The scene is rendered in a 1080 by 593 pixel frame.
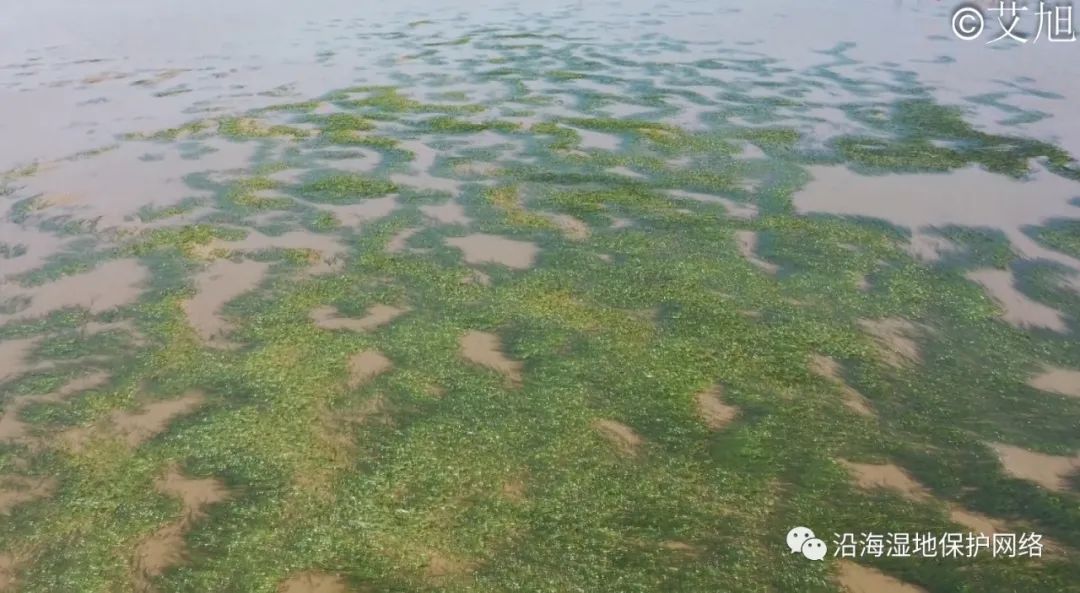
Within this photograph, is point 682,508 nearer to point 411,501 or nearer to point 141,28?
point 411,501

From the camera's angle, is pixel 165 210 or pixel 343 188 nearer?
pixel 165 210

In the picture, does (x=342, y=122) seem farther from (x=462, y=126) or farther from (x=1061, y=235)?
(x=1061, y=235)

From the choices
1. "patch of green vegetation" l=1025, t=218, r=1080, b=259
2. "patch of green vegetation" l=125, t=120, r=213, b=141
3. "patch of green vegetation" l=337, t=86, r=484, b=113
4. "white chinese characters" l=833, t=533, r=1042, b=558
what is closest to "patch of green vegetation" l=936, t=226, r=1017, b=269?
"patch of green vegetation" l=1025, t=218, r=1080, b=259

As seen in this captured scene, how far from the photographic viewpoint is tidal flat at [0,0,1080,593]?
164 inches

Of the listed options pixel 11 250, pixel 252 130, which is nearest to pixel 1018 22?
pixel 252 130

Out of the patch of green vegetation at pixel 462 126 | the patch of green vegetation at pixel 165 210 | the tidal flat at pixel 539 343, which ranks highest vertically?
the patch of green vegetation at pixel 462 126

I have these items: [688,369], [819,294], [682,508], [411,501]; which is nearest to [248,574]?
[411,501]

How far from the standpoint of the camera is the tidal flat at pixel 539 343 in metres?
4.16

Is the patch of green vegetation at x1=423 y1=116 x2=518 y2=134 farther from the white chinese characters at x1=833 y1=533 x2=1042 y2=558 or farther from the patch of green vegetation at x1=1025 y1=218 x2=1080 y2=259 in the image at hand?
the white chinese characters at x1=833 y1=533 x2=1042 y2=558

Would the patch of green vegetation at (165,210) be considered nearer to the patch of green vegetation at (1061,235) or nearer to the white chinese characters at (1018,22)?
the patch of green vegetation at (1061,235)

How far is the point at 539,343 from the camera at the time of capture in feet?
19.6

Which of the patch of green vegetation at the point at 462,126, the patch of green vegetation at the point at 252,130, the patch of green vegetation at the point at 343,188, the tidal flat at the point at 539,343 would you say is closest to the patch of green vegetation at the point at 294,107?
the tidal flat at the point at 539,343

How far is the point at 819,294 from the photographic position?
6.59 m

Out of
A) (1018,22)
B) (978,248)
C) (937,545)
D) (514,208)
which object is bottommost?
(937,545)
